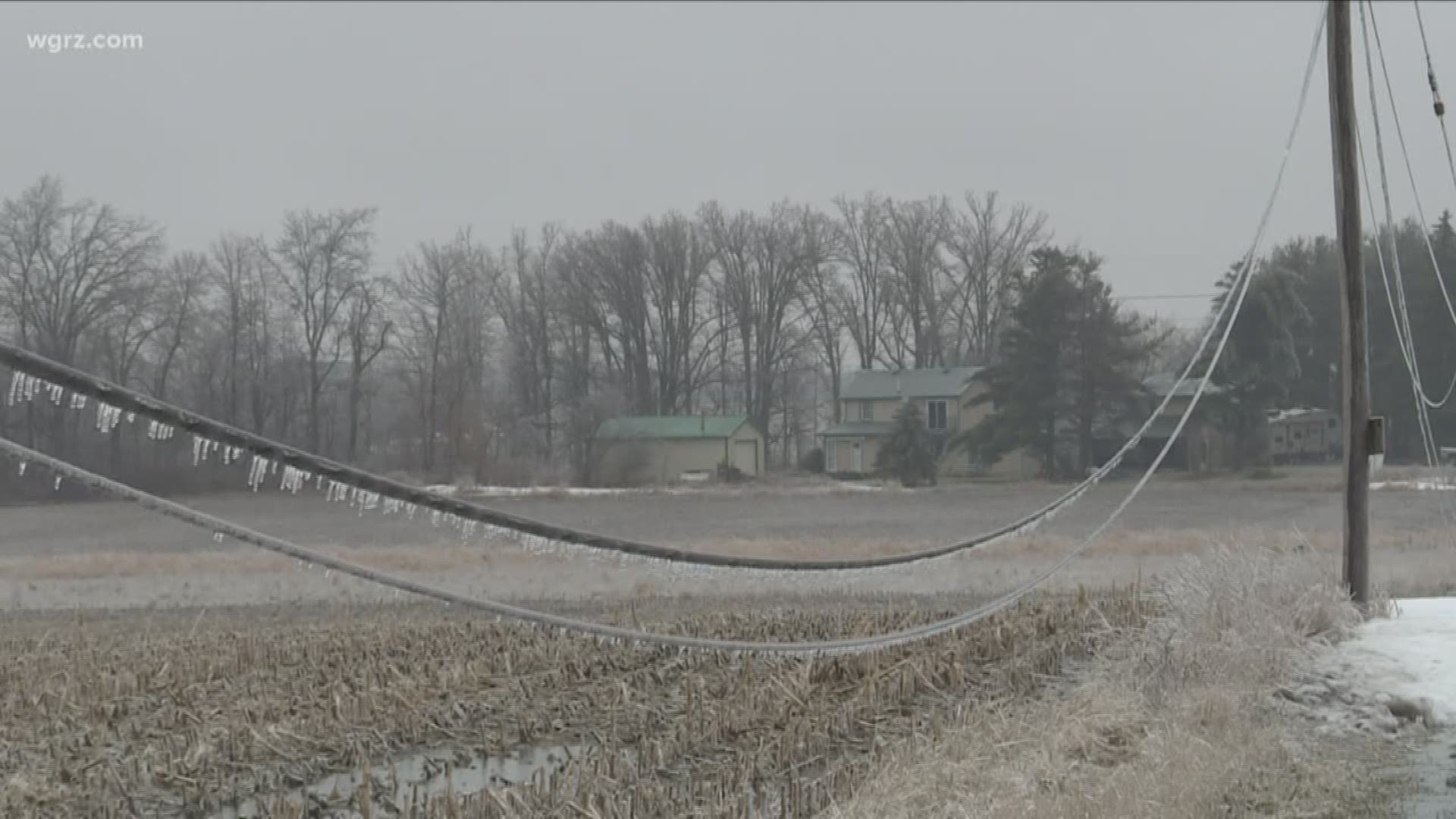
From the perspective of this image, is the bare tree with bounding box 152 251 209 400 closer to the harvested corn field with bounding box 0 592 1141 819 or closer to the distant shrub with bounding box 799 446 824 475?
the distant shrub with bounding box 799 446 824 475

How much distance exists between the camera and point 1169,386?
66312 millimetres

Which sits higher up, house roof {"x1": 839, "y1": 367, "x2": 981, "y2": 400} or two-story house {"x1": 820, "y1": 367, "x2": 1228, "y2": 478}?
house roof {"x1": 839, "y1": 367, "x2": 981, "y2": 400}

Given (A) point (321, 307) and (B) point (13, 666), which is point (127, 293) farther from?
(B) point (13, 666)

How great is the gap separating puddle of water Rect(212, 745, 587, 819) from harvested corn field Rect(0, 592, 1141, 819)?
2 centimetres

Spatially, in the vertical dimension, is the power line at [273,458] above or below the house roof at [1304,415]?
below

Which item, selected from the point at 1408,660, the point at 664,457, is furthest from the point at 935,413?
the point at 1408,660

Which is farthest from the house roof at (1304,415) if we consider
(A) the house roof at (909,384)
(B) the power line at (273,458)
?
(B) the power line at (273,458)

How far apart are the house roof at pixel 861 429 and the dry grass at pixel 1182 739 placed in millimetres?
59090

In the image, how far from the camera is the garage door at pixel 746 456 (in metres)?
74.7

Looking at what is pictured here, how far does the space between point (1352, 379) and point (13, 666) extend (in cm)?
1232

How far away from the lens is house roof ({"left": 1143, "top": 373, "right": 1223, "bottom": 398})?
204 feet

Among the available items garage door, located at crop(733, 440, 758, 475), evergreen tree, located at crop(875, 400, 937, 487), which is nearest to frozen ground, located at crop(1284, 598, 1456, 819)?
evergreen tree, located at crop(875, 400, 937, 487)

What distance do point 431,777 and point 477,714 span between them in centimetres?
183

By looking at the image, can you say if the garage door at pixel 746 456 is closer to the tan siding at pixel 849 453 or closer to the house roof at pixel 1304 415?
the tan siding at pixel 849 453
